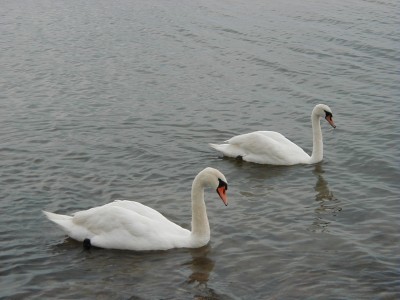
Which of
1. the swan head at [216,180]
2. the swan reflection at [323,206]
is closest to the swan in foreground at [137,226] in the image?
the swan head at [216,180]

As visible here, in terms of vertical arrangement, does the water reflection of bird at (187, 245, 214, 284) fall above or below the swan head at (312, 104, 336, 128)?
below

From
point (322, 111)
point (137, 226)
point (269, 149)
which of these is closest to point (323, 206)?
point (269, 149)

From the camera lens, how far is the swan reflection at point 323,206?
11695 millimetres

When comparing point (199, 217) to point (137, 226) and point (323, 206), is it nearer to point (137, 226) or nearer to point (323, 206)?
Answer: point (137, 226)

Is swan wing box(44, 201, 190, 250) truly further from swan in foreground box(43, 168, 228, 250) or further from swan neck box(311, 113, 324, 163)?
swan neck box(311, 113, 324, 163)

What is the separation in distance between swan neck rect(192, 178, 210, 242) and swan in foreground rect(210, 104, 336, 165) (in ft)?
13.6

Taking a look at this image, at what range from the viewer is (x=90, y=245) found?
10.7 m

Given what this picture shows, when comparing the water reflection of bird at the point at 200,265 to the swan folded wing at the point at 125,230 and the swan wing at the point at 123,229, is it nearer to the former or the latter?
the swan wing at the point at 123,229

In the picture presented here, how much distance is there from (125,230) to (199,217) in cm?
115

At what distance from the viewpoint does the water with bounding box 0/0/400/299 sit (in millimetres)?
9945

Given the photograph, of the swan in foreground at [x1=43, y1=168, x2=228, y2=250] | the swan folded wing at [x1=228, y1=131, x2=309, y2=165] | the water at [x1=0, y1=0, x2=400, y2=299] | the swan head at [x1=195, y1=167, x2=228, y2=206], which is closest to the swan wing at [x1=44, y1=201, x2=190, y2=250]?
the swan in foreground at [x1=43, y1=168, x2=228, y2=250]

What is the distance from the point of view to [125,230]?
10.6 meters

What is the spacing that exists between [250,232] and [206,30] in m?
17.6

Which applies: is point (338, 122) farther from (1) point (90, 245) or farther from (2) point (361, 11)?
(2) point (361, 11)
